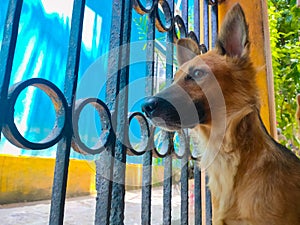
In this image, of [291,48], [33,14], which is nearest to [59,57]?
[33,14]

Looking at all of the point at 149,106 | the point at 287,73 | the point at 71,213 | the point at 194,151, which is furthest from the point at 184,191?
the point at 287,73

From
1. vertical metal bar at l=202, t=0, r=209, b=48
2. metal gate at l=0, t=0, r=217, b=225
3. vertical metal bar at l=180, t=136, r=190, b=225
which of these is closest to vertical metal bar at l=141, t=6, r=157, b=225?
metal gate at l=0, t=0, r=217, b=225

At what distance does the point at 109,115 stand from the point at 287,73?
6.34 ft

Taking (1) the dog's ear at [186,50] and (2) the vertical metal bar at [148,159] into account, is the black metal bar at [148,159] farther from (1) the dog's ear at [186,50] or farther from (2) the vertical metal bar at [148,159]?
(1) the dog's ear at [186,50]

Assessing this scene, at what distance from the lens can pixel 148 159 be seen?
28.8 inches

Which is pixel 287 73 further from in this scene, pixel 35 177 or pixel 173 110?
pixel 35 177

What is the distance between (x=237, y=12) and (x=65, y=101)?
657 millimetres

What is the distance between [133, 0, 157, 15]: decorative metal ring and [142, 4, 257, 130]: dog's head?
0.20 meters

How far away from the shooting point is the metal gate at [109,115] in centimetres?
42

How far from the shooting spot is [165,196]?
812 millimetres

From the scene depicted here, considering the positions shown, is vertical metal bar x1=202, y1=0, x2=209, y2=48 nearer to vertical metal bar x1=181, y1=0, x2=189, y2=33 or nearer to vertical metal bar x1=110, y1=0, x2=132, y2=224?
vertical metal bar x1=181, y1=0, x2=189, y2=33

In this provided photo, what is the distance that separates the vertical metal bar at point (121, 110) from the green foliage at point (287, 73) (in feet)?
5.46

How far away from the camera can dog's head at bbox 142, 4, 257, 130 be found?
2.81 feet

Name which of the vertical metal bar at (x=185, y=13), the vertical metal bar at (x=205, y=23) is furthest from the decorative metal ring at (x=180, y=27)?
the vertical metal bar at (x=205, y=23)
